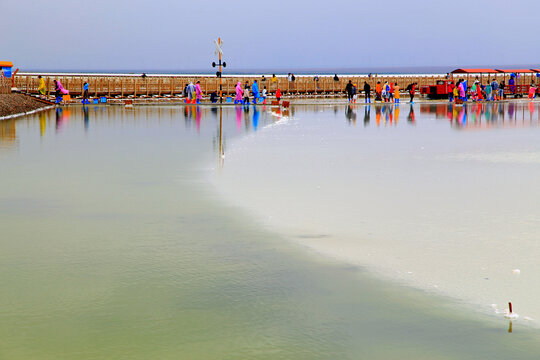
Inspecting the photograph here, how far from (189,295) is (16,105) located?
30.4 metres

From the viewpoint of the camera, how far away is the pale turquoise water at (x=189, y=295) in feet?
17.4

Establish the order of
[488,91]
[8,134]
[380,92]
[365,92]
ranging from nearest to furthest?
[8,134], [365,92], [380,92], [488,91]

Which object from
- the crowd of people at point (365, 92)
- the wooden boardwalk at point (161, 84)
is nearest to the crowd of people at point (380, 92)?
the crowd of people at point (365, 92)

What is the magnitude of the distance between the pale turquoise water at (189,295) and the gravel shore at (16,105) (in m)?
21.6

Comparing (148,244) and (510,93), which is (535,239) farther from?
(510,93)

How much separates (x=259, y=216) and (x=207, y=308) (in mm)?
3938

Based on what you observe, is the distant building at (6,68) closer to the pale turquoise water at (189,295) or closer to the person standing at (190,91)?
the person standing at (190,91)

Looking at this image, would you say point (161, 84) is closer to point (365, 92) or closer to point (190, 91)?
point (190, 91)

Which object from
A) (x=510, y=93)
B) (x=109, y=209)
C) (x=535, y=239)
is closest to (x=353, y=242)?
(x=535, y=239)

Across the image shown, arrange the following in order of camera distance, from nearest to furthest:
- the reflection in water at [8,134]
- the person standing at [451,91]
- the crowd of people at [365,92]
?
the reflection in water at [8,134] < the crowd of people at [365,92] < the person standing at [451,91]

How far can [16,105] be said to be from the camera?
34.8 m

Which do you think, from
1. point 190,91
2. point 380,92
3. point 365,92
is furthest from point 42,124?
point 380,92

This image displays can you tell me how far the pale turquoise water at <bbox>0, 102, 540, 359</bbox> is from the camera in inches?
209

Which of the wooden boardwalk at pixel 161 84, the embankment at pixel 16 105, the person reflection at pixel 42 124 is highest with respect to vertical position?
the wooden boardwalk at pixel 161 84
